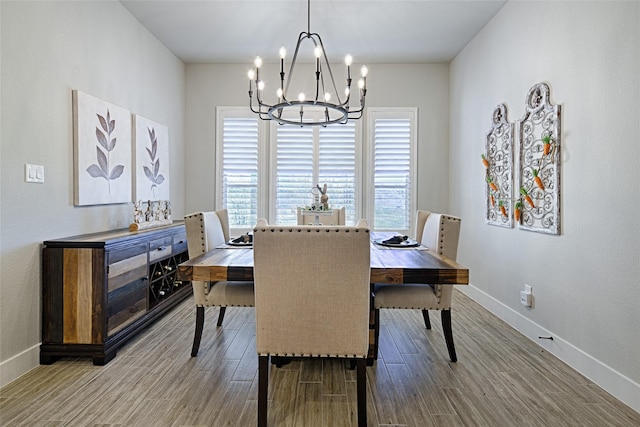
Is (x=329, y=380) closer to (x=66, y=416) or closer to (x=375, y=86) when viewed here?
(x=66, y=416)

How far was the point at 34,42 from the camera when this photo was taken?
248 centimetres

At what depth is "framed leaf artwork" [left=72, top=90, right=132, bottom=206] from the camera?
2875 mm

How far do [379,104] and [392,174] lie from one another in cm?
93

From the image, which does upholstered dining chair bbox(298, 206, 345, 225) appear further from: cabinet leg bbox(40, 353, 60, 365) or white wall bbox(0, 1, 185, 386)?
cabinet leg bbox(40, 353, 60, 365)

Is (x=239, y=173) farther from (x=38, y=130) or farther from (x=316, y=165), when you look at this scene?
(x=38, y=130)

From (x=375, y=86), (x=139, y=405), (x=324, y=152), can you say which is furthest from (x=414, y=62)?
(x=139, y=405)

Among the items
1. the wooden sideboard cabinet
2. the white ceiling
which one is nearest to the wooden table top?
the wooden sideboard cabinet

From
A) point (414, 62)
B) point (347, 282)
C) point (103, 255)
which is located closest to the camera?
point (347, 282)

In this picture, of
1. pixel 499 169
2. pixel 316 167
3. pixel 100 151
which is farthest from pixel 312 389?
pixel 316 167

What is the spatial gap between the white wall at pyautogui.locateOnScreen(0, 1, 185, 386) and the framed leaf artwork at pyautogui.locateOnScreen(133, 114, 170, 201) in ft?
1.11

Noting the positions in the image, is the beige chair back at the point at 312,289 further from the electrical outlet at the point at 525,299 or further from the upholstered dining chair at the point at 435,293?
the electrical outlet at the point at 525,299

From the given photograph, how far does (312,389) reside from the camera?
2225mm

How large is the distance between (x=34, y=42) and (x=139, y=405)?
2.35m

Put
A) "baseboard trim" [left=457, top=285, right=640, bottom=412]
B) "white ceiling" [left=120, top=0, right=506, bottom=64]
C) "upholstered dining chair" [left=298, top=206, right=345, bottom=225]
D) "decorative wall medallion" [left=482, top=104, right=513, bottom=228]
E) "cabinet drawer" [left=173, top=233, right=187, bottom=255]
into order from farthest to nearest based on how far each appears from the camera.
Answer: "upholstered dining chair" [left=298, top=206, right=345, bottom=225] < "cabinet drawer" [left=173, top=233, right=187, bottom=255] < "white ceiling" [left=120, top=0, right=506, bottom=64] < "decorative wall medallion" [left=482, top=104, right=513, bottom=228] < "baseboard trim" [left=457, top=285, right=640, bottom=412]
